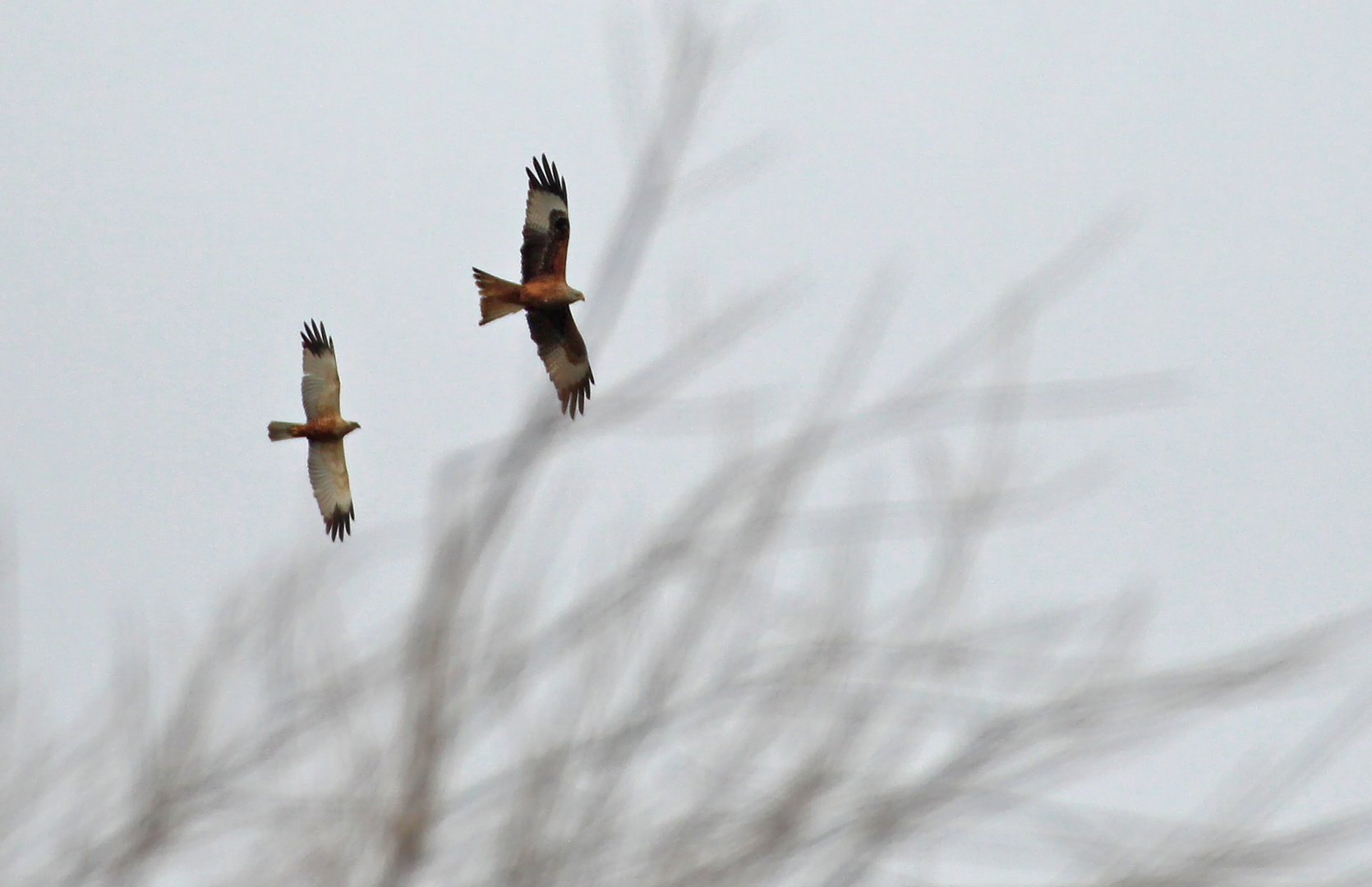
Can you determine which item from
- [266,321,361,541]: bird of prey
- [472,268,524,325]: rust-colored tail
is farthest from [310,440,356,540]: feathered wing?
[472,268,524,325]: rust-colored tail

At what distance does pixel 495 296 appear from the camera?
18.0 ft

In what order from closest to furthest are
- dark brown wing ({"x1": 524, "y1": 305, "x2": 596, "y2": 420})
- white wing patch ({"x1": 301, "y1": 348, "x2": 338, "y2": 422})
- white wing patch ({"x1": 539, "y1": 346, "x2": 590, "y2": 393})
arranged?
white wing patch ({"x1": 539, "y1": 346, "x2": 590, "y2": 393}), dark brown wing ({"x1": 524, "y1": 305, "x2": 596, "y2": 420}), white wing patch ({"x1": 301, "y1": 348, "x2": 338, "y2": 422})

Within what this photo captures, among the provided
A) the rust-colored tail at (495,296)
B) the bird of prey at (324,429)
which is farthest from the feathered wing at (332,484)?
the rust-colored tail at (495,296)

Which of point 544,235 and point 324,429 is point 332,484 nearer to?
point 324,429

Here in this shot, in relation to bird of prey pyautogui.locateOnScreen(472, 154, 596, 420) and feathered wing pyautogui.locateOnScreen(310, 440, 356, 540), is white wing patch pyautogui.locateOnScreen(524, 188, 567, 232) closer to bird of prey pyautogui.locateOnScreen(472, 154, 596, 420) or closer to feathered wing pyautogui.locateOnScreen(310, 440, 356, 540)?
bird of prey pyautogui.locateOnScreen(472, 154, 596, 420)

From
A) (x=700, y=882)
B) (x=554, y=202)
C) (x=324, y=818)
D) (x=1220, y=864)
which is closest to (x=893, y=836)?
(x=700, y=882)

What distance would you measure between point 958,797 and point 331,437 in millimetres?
3126

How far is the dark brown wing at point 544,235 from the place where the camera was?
565 centimetres

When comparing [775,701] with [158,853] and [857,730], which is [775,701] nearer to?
[857,730]

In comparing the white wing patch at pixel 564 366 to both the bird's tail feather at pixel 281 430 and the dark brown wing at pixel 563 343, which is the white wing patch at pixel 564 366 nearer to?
the dark brown wing at pixel 563 343

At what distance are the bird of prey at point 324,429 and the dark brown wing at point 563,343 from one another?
2.19ft

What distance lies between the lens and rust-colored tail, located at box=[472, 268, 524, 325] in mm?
5430

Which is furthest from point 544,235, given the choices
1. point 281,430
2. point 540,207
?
point 281,430

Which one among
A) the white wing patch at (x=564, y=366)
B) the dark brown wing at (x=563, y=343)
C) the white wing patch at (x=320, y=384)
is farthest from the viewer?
the white wing patch at (x=320, y=384)
